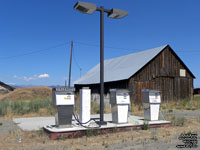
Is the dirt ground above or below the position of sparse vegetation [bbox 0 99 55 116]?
below

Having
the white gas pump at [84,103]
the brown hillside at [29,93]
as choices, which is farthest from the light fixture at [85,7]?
the brown hillside at [29,93]

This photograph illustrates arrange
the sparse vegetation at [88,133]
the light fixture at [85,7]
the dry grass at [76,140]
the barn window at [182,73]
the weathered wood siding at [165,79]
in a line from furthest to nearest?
the barn window at [182,73] < the weathered wood siding at [165,79] < the light fixture at [85,7] < the sparse vegetation at [88,133] < the dry grass at [76,140]

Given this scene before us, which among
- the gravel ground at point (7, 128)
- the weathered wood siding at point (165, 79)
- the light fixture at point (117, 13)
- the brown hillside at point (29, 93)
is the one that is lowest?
the gravel ground at point (7, 128)

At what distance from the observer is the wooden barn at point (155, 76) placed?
23922 millimetres

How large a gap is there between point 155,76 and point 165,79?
1548mm

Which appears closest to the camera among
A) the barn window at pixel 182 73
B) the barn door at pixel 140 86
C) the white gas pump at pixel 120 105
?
the white gas pump at pixel 120 105

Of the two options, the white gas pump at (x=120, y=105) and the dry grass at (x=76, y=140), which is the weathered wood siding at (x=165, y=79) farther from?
the dry grass at (x=76, y=140)

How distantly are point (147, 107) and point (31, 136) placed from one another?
5159 mm

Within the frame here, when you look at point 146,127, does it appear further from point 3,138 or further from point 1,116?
point 1,116

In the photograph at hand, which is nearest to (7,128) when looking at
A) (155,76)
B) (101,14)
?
(101,14)

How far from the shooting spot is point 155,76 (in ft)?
83.1

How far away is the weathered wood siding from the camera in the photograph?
24047 millimetres

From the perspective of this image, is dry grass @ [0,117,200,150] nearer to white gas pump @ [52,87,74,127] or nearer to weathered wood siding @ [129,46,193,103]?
white gas pump @ [52,87,74,127]

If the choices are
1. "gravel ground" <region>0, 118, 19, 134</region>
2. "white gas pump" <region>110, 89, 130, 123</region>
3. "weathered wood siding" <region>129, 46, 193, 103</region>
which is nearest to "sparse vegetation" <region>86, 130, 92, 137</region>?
"white gas pump" <region>110, 89, 130, 123</region>
